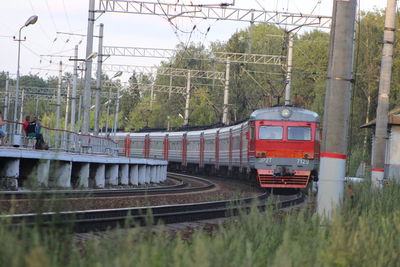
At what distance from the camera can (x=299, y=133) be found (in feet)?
91.8

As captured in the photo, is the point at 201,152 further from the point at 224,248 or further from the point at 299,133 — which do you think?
the point at 224,248

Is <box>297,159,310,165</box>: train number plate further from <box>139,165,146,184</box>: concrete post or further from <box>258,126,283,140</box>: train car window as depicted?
<box>139,165,146,184</box>: concrete post

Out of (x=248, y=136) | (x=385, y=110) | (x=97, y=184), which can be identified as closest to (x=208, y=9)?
(x=248, y=136)

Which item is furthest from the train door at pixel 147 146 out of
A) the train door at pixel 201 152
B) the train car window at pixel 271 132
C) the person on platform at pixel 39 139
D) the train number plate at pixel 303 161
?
the person on platform at pixel 39 139

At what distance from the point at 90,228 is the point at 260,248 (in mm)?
4770

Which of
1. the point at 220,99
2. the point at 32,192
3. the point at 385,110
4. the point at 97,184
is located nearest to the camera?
the point at 32,192

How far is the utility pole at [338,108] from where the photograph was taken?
1092cm

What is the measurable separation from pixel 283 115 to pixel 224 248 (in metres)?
21.6

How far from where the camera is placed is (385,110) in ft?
69.2

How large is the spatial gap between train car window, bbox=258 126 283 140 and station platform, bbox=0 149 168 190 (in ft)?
17.5

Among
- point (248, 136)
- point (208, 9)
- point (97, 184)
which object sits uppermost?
point (208, 9)

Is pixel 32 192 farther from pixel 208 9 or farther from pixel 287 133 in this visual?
pixel 208 9

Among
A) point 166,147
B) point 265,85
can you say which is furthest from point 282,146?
point 265,85

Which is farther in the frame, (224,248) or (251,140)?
(251,140)
